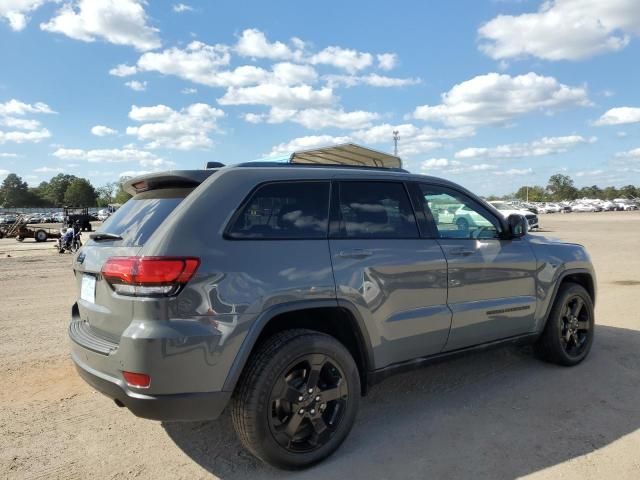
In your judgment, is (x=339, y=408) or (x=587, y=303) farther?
(x=587, y=303)

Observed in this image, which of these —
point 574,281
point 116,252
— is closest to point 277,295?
point 116,252

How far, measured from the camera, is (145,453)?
321 cm

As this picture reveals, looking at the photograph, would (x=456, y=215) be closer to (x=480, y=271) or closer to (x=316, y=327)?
(x=480, y=271)

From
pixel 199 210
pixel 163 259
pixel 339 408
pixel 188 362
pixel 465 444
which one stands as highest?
pixel 199 210

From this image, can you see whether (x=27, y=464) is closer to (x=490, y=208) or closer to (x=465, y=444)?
(x=465, y=444)

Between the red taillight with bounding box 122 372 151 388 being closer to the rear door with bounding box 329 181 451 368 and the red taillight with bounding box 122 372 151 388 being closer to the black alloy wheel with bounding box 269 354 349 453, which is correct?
the black alloy wheel with bounding box 269 354 349 453

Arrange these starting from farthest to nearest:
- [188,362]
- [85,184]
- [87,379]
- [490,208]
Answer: [85,184]
[490,208]
[87,379]
[188,362]

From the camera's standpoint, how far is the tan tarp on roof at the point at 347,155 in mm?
14094

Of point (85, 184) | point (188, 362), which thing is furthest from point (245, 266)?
A: point (85, 184)

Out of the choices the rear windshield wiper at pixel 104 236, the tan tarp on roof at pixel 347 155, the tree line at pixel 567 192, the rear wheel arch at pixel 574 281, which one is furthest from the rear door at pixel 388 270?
the tree line at pixel 567 192

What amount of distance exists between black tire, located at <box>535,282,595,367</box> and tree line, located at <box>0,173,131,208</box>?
13468 cm

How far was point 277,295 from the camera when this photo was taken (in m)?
Answer: 2.86

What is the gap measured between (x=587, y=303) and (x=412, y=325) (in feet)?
7.91

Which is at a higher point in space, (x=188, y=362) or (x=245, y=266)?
(x=245, y=266)
